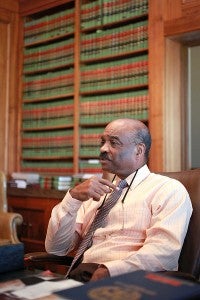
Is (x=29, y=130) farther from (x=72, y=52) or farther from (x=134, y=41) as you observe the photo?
(x=134, y=41)

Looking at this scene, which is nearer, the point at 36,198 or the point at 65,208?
the point at 65,208

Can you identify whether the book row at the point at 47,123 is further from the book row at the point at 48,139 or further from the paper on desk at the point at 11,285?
the paper on desk at the point at 11,285

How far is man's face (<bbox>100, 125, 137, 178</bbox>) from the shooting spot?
6.81 feet

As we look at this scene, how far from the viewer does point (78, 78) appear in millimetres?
3934

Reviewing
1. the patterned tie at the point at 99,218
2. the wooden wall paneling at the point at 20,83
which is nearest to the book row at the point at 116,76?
the wooden wall paneling at the point at 20,83

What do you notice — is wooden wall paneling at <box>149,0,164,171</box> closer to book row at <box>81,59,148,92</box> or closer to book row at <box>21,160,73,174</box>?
book row at <box>81,59,148,92</box>

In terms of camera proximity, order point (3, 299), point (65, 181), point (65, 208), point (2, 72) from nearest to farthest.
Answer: point (3, 299) → point (65, 208) → point (65, 181) → point (2, 72)

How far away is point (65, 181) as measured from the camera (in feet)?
12.5

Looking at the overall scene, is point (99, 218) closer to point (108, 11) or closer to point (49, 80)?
point (108, 11)

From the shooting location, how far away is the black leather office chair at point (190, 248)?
1.82 metres

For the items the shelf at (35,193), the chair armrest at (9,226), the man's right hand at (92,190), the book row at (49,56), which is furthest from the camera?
the book row at (49,56)

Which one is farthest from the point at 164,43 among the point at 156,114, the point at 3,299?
the point at 3,299

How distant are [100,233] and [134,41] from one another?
1.97m

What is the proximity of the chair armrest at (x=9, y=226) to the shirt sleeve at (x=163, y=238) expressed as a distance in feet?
5.45
